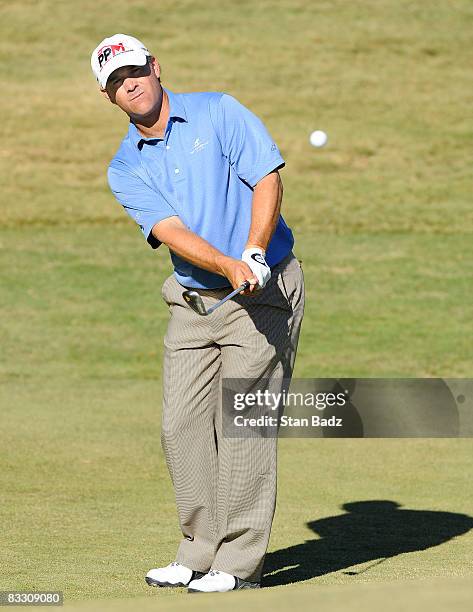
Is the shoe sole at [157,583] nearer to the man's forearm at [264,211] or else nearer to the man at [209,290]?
the man at [209,290]

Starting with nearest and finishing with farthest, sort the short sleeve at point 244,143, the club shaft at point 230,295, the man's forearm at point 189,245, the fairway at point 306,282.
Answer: the club shaft at point 230,295 < the man's forearm at point 189,245 < the short sleeve at point 244,143 < the fairway at point 306,282

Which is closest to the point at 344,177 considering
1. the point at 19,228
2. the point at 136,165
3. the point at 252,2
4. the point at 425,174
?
the point at 425,174

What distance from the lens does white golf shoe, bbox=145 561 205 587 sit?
4660mm

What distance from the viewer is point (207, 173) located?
4.58 m

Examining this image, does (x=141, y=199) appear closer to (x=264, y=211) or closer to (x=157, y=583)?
(x=264, y=211)

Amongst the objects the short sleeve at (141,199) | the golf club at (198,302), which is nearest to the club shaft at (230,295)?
the golf club at (198,302)

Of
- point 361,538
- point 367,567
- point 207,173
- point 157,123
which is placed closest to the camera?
point 207,173

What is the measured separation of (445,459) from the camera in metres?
7.79

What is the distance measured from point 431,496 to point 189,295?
277 centimetres

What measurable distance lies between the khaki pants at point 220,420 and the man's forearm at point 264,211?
0.91 ft

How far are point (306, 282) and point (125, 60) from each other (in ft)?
30.3

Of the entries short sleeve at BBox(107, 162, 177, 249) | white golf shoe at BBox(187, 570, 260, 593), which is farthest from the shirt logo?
white golf shoe at BBox(187, 570, 260, 593)

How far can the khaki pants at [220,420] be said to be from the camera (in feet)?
15.1

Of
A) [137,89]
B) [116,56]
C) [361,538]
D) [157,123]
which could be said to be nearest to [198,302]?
[157,123]
